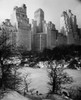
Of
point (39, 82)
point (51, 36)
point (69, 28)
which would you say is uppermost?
point (69, 28)

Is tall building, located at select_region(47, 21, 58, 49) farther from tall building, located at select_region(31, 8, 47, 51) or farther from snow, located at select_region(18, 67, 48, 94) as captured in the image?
snow, located at select_region(18, 67, 48, 94)

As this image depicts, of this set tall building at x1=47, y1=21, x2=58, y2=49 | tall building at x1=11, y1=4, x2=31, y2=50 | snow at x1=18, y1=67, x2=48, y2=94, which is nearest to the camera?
snow at x1=18, y1=67, x2=48, y2=94

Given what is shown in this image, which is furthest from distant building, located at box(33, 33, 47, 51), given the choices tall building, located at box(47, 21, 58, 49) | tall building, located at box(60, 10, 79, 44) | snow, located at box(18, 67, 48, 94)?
snow, located at box(18, 67, 48, 94)

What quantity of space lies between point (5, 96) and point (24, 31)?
825 inches

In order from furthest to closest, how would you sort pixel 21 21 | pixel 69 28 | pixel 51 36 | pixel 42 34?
1. pixel 69 28
2. pixel 51 36
3. pixel 42 34
4. pixel 21 21

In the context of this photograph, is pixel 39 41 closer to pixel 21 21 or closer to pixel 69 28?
pixel 21 21

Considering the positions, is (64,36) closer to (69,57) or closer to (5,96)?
(69,57)

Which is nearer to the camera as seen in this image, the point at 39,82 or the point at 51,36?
the point at 39,82

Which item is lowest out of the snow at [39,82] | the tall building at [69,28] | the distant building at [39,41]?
the snow at [39,82]

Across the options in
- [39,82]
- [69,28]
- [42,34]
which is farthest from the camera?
[69,28]

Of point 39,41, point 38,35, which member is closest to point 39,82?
point 39,41

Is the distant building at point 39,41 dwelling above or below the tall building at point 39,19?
below

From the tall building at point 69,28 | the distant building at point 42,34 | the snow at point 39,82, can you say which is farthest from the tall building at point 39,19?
the snow at point 39,82

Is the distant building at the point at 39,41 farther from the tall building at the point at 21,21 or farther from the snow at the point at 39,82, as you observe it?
the snow at the point at 39,82
